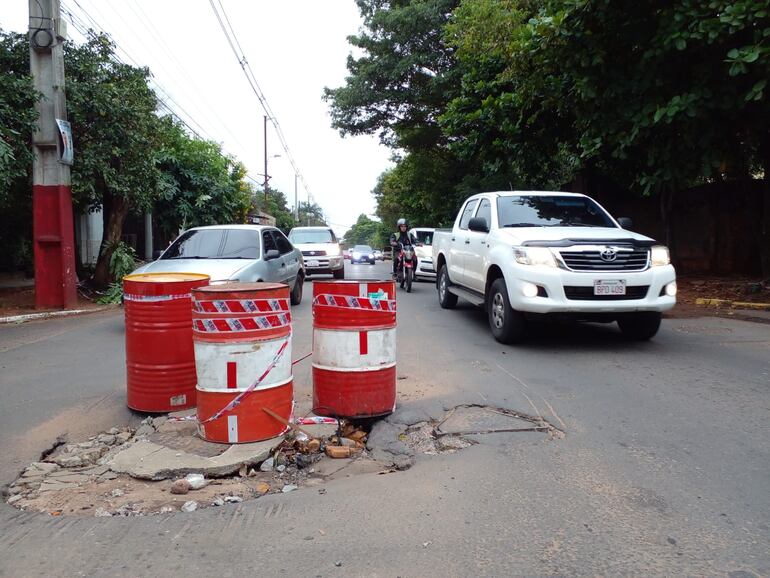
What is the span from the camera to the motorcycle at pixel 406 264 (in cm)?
1448

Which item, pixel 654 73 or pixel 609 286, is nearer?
pixel 609 286

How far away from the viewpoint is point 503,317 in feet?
23.5

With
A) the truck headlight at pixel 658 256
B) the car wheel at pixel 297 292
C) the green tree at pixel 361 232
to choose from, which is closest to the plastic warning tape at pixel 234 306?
the truck headlight at pixel 658 256

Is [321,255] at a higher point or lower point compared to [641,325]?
higher

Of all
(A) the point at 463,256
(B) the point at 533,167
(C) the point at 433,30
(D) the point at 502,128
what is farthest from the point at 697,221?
(C) the point at 433,30

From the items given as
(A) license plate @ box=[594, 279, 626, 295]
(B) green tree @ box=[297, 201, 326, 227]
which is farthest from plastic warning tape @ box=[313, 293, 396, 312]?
(B) green tree @ box=[297, 201, 326, 227]

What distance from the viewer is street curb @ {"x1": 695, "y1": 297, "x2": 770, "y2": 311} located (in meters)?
10.2

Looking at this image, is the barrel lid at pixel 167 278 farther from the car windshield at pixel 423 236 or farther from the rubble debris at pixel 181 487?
the car windshield at pixel 423 236

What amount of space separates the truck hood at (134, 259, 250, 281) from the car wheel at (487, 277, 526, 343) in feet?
11.7

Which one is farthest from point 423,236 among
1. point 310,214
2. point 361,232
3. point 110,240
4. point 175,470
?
point 361,232

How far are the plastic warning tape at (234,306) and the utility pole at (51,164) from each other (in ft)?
30.5

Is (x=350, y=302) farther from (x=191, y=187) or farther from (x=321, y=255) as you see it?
(x=191, y=187)

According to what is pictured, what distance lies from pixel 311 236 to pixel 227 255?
965 centimetres

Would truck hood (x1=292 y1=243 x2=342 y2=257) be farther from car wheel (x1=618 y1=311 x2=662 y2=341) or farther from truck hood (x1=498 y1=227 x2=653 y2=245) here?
car wheel (x1=618 y1=311 x2=662 y2=341)
